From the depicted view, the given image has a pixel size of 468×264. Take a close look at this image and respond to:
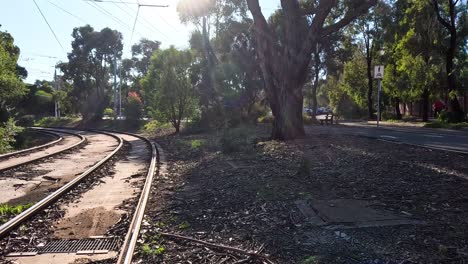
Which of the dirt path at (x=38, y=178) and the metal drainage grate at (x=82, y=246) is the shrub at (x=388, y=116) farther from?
the metal drainage grate at (x=82, y=246)

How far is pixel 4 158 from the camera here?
16984 mm

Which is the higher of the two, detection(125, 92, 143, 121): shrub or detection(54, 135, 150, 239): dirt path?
detection(125, 92, 143, 121): shrub

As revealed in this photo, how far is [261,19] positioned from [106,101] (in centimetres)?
4777

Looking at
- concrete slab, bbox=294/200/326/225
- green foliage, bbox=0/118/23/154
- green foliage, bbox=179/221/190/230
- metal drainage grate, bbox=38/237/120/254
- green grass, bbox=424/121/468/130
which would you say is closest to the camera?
metal drainage grate, bbox=38/237/120/254

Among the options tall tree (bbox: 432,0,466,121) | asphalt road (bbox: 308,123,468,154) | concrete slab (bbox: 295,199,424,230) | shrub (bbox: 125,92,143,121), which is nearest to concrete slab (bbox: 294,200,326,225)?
concrete slab (bbox: 295,199,424,230)

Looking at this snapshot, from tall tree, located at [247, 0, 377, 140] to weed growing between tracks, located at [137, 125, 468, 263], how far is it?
4.16 meters

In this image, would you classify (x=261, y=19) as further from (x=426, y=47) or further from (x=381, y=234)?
(x=426, y=47)

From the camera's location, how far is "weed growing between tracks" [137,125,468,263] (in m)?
5.29

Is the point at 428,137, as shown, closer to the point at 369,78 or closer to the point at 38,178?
the point at 38,178

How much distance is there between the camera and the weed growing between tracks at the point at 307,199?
17.4 ft

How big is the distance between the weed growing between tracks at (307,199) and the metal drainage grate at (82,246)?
0.44 metres

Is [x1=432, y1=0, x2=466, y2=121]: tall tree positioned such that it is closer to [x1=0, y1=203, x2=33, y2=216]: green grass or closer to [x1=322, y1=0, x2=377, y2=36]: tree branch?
[x1=322, y1=0, x2=377, y2=36]: tree branch

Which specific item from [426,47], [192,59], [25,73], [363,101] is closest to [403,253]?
[192,59]

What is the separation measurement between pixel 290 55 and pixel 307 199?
1034 cm
